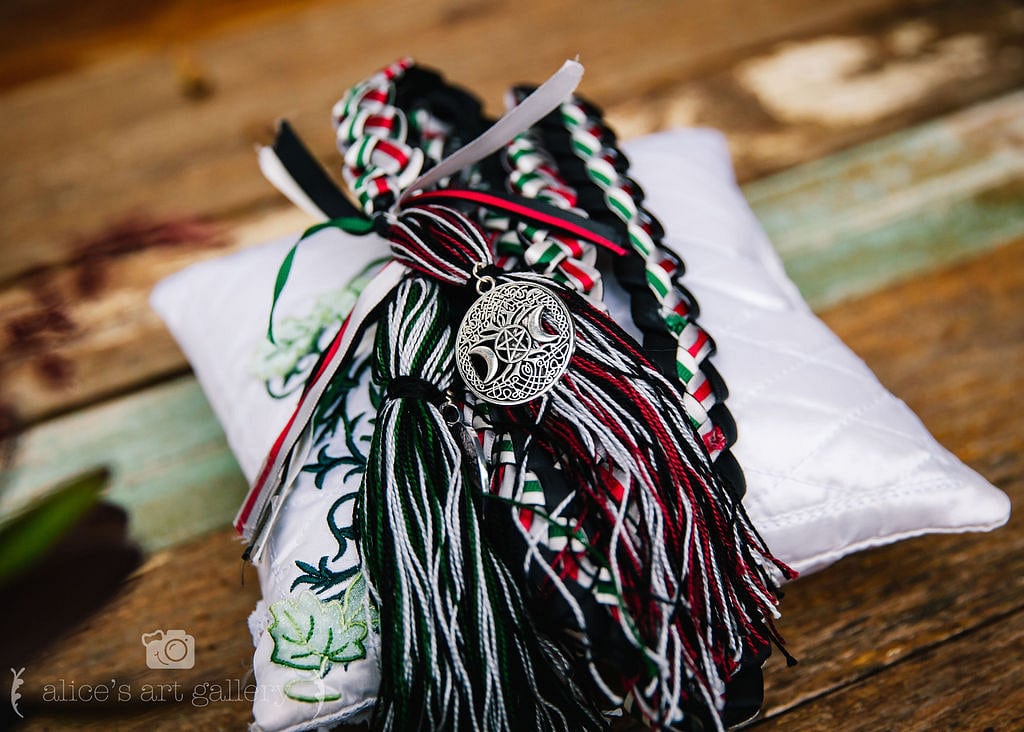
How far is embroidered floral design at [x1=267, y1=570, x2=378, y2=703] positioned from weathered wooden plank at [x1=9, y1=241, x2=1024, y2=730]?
5.8 inches

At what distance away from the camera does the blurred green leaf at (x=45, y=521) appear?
0.65 meters

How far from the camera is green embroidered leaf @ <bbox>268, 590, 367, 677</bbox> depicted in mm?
453

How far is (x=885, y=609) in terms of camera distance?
58 centimetres

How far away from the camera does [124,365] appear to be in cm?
81

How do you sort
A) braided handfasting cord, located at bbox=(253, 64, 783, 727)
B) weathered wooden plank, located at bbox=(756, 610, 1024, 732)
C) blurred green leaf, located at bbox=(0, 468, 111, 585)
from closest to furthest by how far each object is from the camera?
1. braided handfasting cord, located at bbox=(253, 64, 783, 727)
2. weathered wooden plank, located at bbox=(756, 610, 1024, 732)
3. blurred green leaf, located at bbox=(0, 468, 111, 585)

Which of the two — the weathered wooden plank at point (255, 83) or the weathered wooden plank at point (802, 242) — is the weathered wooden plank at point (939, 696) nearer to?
the weathered wooden plank at point (802, 242)

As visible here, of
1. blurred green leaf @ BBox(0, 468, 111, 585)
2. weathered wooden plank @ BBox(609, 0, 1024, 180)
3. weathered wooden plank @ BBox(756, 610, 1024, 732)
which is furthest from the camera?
weathered wooden plank @ BBox(609, 0, 1024, 180)

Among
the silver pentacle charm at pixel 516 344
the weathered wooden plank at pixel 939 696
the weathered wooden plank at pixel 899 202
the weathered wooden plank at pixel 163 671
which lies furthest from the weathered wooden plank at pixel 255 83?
the weathered wooden plank at pixel 939 696

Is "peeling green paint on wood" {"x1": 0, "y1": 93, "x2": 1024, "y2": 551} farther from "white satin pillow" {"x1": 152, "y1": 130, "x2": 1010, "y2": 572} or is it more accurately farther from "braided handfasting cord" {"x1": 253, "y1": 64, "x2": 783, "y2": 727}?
"braided handfasting cord" {"x1": 253, "y1": 64, "x2": 783, "y2": 727}

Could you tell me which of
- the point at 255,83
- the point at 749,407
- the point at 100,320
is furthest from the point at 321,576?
the point at 255,83

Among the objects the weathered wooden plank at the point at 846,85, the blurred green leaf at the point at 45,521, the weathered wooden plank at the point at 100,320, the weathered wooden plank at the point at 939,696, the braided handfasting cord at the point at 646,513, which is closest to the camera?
the braided handfasting cord at the point at 646,513

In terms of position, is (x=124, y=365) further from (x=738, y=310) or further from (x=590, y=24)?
(x=590, y=24)

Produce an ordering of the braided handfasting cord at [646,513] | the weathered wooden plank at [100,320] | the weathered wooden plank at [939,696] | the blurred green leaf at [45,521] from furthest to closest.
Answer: the weathered wooden plank at [100,320] < the blurred green leaf at [45,521] < the weathered wooden plank at [939,696] < the braided handfasting cord at [646,513]

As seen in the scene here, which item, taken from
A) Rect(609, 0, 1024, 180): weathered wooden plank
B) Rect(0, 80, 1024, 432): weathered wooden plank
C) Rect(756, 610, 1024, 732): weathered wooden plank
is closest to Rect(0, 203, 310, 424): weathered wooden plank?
Rect(0, 80, 1024, 432): weathered wooden plank
